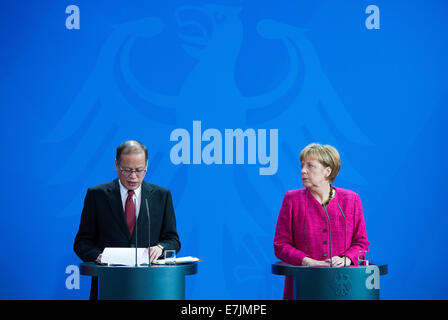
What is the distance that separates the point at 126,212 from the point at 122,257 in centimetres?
47

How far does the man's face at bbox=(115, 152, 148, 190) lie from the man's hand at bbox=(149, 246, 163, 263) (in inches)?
15.6

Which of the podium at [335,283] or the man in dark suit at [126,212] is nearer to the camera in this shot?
the podium at [335,283]

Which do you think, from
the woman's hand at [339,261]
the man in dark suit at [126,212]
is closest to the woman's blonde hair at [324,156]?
the woman's hand at [339,261]

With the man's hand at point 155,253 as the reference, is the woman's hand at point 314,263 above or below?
below

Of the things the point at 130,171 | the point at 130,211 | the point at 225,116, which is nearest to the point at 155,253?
the point at 130,211

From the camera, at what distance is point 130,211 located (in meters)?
3.63

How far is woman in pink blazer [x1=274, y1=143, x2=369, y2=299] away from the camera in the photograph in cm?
359

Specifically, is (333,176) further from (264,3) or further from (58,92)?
(58,92)

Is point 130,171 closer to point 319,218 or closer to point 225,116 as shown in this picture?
point 319,218

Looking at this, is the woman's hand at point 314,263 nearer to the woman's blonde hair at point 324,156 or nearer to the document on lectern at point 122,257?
the woman's blonde hair at point 324,156

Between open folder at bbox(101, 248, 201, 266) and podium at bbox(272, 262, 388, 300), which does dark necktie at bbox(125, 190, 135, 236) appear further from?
podium at bbox(272, 262, 388, 300)

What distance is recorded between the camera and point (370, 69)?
5.17 m

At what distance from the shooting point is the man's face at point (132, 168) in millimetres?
3505

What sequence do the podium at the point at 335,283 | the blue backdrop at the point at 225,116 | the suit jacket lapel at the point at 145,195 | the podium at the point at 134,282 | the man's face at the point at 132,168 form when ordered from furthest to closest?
the blue backdrop at the point at 225,116, the suit jacket lapel at the point at 145,195, the man's face at the point at 132,168, the podium at the point at 335,283, the podium at the point at 134,282
